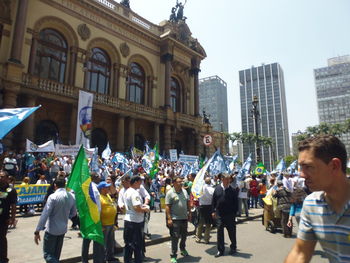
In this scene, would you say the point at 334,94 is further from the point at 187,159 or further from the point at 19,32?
the point at 19,32

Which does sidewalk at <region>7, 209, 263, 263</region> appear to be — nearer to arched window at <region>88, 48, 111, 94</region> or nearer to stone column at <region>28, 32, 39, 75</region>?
stone column at <region>28, 32, 39, 75</region>

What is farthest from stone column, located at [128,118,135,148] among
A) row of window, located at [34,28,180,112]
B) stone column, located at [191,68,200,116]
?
stone column, located at [191,68,200,116]

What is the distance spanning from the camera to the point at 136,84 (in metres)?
28.5

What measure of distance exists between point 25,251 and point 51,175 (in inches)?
312

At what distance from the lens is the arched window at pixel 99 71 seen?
2442cm

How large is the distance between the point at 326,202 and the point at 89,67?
81.5 feet

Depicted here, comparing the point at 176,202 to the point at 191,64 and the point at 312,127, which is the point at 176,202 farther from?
the point at 312,127

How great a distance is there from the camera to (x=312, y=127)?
67.6 m

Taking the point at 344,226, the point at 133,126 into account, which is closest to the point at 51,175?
the point at 133,126

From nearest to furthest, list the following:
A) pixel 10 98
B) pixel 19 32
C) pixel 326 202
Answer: pixel 326 202 → pixel 10 98 → pixel 19 32

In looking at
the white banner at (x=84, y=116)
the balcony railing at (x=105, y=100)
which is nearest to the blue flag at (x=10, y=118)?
the white banner at (x=84, y=116)

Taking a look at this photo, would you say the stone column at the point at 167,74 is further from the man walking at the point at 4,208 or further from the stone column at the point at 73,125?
the man walking at the point at 4,208

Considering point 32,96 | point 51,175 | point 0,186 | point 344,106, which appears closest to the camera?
point 0,186

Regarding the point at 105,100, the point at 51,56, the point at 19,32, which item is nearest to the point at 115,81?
the point at 105,100
